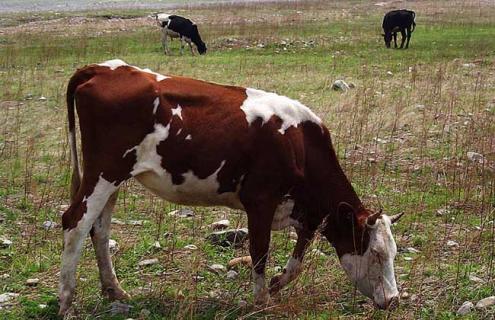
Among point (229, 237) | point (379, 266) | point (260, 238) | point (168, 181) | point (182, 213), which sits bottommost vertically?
point (182, 213)

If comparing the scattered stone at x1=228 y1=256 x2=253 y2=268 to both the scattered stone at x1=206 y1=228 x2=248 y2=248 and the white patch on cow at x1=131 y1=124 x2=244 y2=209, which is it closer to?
the scattered stone at x1=206 y1=228 x2=248 y2=248

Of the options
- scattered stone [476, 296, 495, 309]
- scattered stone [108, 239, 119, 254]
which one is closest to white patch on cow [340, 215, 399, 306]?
scattered stone [476, 296, 495, 309]

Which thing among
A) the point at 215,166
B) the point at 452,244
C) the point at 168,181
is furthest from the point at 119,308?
the point at 452,244

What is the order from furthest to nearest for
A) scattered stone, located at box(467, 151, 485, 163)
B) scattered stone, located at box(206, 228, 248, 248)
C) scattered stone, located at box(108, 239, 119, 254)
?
scattered stone, located at box(467, 151, 485, 163)
scattered stone, located at box(206, 228, 248, 248)
scattered stone, located at box(108, 239, 119, 254)

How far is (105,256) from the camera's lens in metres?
5.86

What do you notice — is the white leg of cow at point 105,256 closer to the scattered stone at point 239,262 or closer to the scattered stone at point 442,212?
the scattered stone at point 239,262

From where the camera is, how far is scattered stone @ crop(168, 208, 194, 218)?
7945mm

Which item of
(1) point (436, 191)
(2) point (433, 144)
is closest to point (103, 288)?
(1) point (436, 191)

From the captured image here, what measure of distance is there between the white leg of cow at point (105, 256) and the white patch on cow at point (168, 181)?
428mm

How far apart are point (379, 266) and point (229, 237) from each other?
1997 millimetres

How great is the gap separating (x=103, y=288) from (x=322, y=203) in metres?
1.98

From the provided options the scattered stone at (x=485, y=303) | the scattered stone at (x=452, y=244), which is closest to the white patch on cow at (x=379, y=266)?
the scattered stone at (x=485, y=303)

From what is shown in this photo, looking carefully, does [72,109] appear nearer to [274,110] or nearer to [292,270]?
[274,110]

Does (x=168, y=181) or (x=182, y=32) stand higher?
(x=168, y=181)
